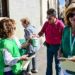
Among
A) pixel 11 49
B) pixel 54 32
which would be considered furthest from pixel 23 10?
pixel 11 49

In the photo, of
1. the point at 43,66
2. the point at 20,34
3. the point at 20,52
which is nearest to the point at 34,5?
the point at 20,34

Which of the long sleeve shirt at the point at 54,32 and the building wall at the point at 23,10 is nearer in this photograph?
the long sleeve shirt at the point at 54,32

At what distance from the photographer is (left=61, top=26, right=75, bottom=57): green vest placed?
4.69 meters

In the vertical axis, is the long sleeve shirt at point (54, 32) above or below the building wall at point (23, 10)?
below

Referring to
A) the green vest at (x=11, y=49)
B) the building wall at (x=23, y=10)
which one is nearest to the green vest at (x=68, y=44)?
the green vest at (x=11, y=49)

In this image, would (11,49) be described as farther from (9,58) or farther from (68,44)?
(68,44)

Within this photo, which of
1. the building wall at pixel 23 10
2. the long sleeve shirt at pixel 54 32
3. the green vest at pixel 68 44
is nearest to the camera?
the green vest at pixel 68 44

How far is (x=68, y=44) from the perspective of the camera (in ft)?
15.5

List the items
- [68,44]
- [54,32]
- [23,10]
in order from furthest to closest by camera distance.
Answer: [23,10] → [54,32] → [68,44]

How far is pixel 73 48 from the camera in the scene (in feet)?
15.4

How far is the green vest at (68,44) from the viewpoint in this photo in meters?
4.69

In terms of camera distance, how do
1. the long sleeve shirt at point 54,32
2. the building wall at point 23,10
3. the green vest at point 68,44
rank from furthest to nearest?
the building wall at point 23,10 → the long sleeve shirt at point 54,32 → the green vest at point 68,44

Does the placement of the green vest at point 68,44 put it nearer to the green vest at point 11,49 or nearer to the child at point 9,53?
the child at point 9,53

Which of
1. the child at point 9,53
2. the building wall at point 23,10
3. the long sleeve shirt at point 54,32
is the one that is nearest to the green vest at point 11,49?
the child at point 9,53
